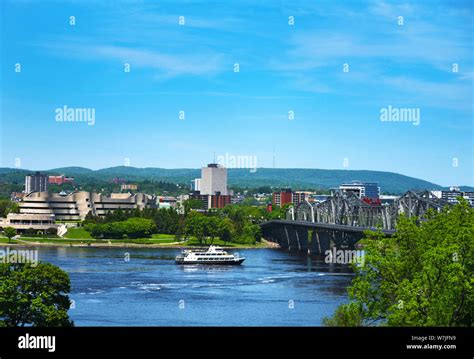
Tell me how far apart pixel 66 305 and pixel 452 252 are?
21.5ft

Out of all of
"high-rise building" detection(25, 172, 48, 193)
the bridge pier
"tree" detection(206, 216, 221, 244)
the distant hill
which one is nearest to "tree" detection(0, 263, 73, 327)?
the bridge pier

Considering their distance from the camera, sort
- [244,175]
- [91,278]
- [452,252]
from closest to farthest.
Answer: [452,252]
[91,278]
[244,175]

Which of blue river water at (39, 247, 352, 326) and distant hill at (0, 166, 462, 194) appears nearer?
blue river water at (39, 247, 352, 326)

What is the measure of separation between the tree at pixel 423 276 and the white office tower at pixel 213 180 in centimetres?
10200

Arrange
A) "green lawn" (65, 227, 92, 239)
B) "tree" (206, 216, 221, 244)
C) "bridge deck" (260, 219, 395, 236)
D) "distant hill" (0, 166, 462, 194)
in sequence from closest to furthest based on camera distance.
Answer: "bridge deck" (260, 219, 395, 236)
"tree" (206, 216, 221, 244)
"green lawn" (65, 227, 92, 239)
"distant hill" (0, 166, 462, 194)

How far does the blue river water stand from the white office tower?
238 ft

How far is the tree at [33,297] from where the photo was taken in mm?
13133

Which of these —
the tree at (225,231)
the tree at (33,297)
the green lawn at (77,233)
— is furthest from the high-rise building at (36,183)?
the tree at (33,297)

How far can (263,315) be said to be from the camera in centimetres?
2127

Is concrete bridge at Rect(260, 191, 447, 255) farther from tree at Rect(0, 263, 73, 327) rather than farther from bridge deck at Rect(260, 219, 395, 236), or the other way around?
tree at Rect(0, 263, 73, 327)

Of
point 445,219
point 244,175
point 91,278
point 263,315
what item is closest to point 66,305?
point 445,219

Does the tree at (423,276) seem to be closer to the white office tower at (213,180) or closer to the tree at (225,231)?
the tree at (225,231)

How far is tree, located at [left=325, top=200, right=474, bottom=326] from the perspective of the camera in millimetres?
10289
